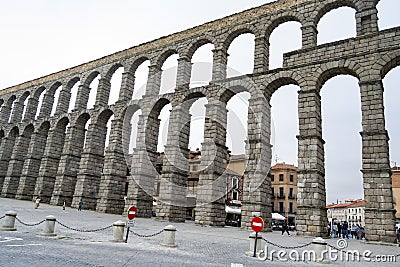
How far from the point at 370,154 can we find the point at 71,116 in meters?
26.2

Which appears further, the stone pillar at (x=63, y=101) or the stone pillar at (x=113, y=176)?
the stone pillar at (x=63, y=101)

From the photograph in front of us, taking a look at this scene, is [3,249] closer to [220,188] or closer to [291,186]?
[220,188]


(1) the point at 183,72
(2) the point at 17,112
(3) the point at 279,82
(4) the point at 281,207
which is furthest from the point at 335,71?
(4) the point at 281,207

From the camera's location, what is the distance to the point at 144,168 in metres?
24.0

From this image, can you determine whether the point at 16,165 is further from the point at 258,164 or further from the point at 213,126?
the point at 258,164

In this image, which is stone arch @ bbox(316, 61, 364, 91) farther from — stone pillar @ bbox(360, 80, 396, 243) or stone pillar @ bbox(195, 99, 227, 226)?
stone pillar @ bbox(195, 99, 227, 226)

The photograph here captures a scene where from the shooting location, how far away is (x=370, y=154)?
619 inches

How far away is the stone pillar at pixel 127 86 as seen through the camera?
1099 inches

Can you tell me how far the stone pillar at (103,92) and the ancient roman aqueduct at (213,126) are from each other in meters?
0.10

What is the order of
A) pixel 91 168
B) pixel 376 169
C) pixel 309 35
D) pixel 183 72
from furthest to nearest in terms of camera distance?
pixel 91 168 < pixel 183 72 < pixel 309 35 < pixel 376 169

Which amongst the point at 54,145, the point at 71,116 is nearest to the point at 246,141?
the point at 71,116

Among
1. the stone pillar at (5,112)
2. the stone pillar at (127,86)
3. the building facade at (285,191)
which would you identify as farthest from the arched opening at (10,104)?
the building facade at (285,191)

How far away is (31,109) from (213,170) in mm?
27221

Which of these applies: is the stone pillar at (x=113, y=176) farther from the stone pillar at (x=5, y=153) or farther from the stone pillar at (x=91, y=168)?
the stone pillar at (x=5, y=153)
